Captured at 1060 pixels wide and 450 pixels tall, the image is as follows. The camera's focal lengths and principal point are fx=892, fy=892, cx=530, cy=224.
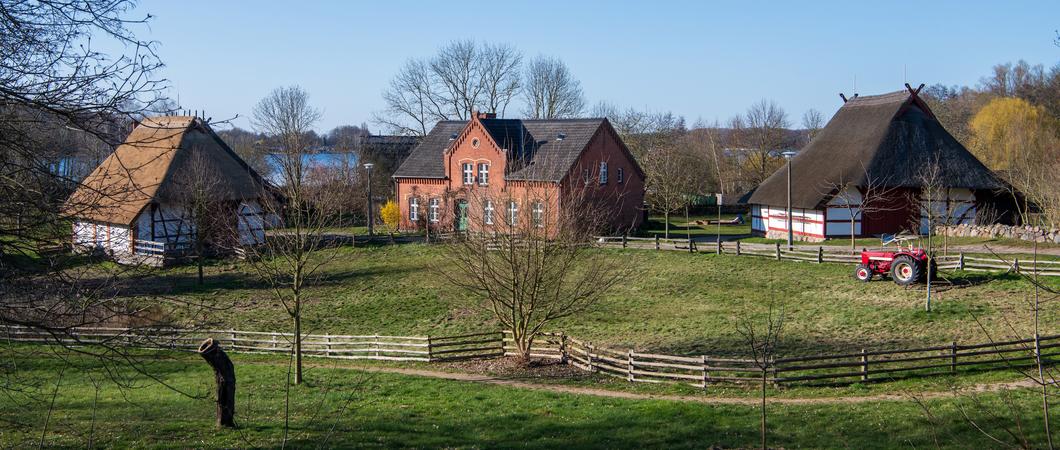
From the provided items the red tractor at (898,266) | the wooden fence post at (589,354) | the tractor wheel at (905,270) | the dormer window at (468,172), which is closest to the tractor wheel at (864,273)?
the red tractor at (898,266)

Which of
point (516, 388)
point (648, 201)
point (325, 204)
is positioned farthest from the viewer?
point (648, 201)

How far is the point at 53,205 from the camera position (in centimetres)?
811

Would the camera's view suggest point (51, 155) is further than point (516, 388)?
No

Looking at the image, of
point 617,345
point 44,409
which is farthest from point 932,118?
point 44,409

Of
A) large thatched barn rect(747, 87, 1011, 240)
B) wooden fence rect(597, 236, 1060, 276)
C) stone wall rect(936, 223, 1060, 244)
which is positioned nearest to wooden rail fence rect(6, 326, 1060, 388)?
wooden fence rect(597, 236, 1060, 276)

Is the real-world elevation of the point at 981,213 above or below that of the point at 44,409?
above

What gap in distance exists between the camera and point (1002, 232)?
127ft

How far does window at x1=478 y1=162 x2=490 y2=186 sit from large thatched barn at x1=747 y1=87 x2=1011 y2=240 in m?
14.4

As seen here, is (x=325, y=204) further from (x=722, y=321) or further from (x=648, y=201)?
(x=648, y=201)

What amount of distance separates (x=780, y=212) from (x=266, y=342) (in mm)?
27722

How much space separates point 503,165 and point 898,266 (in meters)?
22.7

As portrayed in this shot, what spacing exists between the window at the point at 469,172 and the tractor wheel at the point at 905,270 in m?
24.8

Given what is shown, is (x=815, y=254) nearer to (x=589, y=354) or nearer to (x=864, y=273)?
(x=864, y=273)

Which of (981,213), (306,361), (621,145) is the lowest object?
(306,361)
